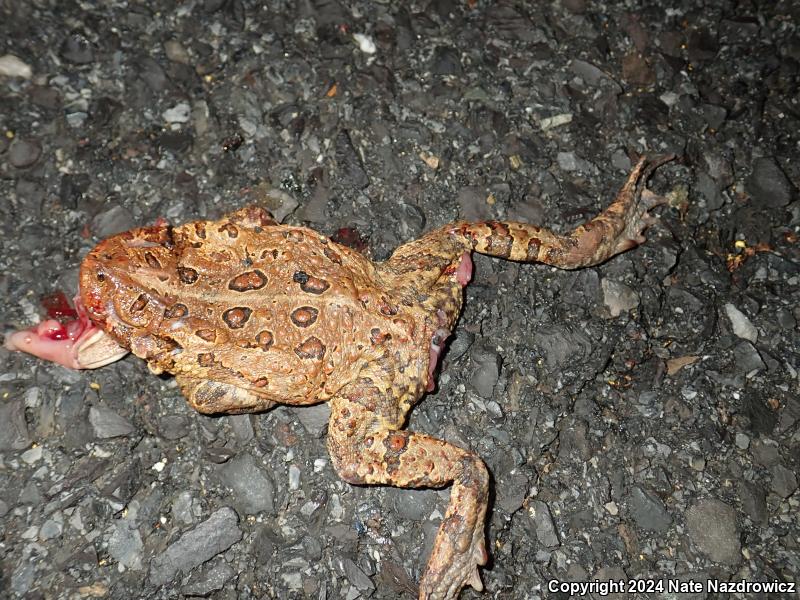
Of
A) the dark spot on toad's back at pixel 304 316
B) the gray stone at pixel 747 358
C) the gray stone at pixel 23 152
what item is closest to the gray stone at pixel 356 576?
the dark spot on toad's back at pixel 304 316

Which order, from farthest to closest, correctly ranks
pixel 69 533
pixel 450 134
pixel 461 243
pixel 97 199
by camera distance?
pixel 450 134, pixel 97 199, pixel 461 243, pixel 69 533

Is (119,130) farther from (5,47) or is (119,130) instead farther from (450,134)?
(450,134)

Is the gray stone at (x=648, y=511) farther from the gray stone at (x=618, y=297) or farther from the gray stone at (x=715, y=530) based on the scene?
the gray stone at (x=618, y=297)

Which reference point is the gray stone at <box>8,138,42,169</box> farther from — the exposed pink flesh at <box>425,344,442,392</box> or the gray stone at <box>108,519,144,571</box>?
the exposed pink flesh at <box>425,344,442,392</box>

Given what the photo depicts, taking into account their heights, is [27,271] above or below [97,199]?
below

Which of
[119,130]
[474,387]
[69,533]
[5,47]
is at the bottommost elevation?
[69,533]

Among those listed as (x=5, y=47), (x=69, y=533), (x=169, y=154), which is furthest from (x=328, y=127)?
(x=69, y=533)

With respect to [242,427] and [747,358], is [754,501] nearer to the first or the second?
[747,358]
